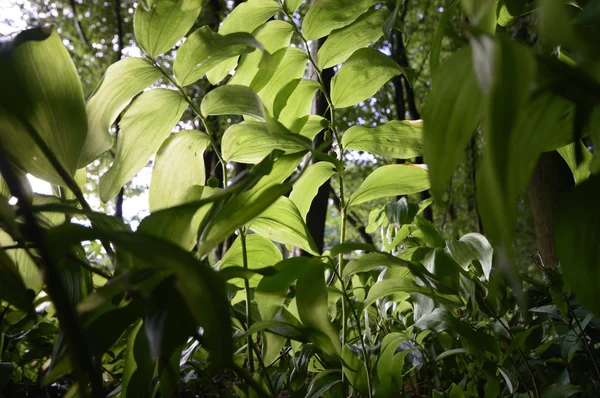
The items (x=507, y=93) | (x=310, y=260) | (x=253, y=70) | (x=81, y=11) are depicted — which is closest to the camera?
(x=507, y=93)

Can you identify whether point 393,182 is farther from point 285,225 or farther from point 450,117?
point 450,117

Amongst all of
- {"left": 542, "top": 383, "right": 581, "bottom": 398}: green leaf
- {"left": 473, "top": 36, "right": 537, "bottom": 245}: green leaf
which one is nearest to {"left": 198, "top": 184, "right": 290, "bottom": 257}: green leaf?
{"left": 473, "top": 36, "right": 537, "bottom": 245}: green leaf

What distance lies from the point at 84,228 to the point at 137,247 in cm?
3

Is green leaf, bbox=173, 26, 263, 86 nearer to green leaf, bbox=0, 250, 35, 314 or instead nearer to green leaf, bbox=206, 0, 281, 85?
green leaf, bbox=206, 0, 281, 85

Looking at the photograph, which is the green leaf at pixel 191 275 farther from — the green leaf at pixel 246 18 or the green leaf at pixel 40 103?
the green leaf at pixel 246 18

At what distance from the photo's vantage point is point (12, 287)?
0.70 feet

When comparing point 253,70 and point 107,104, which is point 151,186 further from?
point 253,70

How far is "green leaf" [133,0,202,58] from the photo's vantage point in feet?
1.13

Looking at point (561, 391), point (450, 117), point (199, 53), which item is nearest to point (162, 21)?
point (199, 53)

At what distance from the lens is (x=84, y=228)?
0.60 feet

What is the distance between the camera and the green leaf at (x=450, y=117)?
0.15 meters

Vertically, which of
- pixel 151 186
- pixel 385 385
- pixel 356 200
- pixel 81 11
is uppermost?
pixel 81 11

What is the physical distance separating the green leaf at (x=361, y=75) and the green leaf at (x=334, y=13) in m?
0.04

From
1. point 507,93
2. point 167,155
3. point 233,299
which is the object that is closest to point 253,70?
point 167,155
